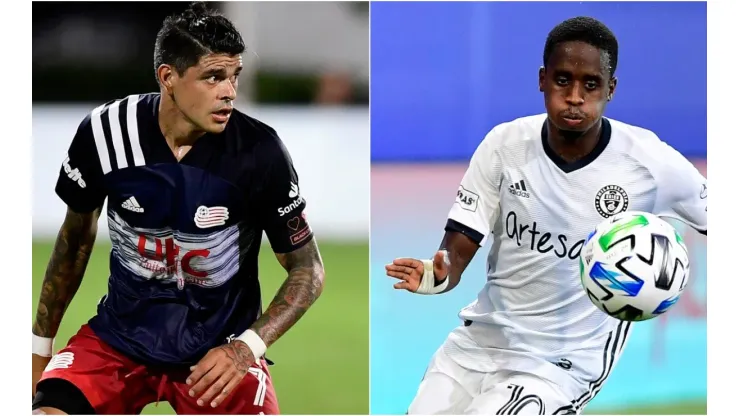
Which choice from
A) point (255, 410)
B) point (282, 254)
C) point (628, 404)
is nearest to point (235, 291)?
point (282, 254)

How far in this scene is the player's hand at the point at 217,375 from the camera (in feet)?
10.2

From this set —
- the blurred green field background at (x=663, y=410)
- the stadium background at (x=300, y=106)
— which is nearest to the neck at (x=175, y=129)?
the stadium background at (x=300, y=106)

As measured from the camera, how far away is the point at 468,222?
336cm

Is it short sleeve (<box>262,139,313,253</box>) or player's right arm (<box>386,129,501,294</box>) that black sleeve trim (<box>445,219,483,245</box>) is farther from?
short sleeve (<box>262,139,313,253</box>)

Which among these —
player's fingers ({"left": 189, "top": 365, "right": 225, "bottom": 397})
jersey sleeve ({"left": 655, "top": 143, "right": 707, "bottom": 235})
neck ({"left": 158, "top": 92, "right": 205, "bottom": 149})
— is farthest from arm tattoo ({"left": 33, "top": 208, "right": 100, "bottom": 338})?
jersey sleeve ({"left": 655, "top": 143, "right": 707, "bottom": 235})

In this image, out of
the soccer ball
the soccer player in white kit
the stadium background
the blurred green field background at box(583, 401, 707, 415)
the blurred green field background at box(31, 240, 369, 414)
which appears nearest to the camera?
the soccer ball

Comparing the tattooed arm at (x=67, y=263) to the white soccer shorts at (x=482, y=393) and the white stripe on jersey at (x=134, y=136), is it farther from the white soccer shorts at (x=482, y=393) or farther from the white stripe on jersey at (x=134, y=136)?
the white soccer shorts at (x=482, y=393)

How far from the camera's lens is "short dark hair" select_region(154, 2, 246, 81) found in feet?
11.1

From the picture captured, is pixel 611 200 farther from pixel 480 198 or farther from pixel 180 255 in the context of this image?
pixel 180 255

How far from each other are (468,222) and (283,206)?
26.8 inches

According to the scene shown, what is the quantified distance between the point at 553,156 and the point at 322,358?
1837 mm

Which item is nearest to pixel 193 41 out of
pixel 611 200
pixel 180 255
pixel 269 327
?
pixel 180 255

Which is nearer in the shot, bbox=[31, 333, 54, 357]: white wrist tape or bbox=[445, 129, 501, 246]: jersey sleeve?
bbox=[445, 129, 501, 246]: jersey sleeve
